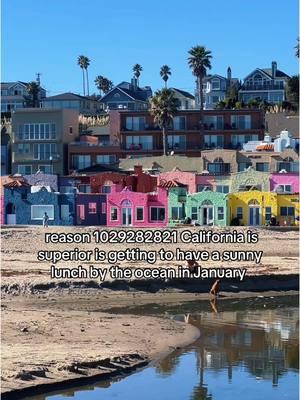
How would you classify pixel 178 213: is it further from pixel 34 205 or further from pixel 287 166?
pixel 287 166

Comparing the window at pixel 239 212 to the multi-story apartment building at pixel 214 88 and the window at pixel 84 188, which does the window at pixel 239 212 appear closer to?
the window at pixel 84 188

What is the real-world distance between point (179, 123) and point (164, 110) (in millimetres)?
5785

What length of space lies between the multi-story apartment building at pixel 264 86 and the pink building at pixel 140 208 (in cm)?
6427

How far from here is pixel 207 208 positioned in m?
63.2

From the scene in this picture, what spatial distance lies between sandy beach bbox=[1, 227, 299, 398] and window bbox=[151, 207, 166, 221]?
1118 cm

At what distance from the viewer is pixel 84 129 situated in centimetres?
10306

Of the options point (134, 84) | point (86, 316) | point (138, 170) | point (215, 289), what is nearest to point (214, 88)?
point (134, 84)

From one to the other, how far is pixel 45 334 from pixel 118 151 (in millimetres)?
62489

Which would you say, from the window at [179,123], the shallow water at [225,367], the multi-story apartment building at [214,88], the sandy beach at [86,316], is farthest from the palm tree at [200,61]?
the shallow water at [225,367]

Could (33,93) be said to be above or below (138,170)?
above

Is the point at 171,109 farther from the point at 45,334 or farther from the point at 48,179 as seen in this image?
the point at 45,334

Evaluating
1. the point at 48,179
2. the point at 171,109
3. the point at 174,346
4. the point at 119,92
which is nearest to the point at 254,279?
the point at 174,346

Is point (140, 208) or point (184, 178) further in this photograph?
point (184, 178)

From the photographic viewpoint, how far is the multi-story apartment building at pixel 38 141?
86.9 m
